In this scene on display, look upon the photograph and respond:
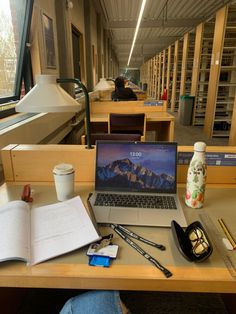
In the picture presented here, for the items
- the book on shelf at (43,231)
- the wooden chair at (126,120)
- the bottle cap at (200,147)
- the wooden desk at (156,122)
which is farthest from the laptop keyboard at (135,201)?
the wooden desk at (156,122)

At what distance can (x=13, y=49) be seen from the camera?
91.0 inches

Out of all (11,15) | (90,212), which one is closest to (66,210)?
(90,212)

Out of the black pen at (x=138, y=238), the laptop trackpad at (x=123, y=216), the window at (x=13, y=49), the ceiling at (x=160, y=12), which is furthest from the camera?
the ceiling at (x=160, y=12)

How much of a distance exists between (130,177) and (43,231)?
18.3 inches

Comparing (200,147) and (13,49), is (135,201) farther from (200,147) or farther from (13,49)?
(13,49)

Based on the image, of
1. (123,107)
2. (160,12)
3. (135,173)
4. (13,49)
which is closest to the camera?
(135,173)

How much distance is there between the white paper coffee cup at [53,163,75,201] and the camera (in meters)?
1.00

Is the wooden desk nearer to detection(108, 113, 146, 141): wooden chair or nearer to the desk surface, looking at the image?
detection(108, 113, 146, 141): wooden chair

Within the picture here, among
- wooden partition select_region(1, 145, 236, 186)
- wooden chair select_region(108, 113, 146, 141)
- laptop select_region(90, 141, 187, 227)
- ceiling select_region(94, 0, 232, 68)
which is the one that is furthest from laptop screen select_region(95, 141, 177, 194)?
ceiling select_region(94, 0, 232, 68)

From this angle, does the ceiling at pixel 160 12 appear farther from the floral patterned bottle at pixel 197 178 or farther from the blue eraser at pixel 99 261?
the blue eraser at pixel 99 261

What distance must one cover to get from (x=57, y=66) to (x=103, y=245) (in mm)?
3028

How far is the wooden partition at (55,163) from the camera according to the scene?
1.19 meters

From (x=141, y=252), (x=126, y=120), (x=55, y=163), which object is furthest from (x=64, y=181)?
(x=126, y=120)

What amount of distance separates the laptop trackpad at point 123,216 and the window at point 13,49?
1.58 m
